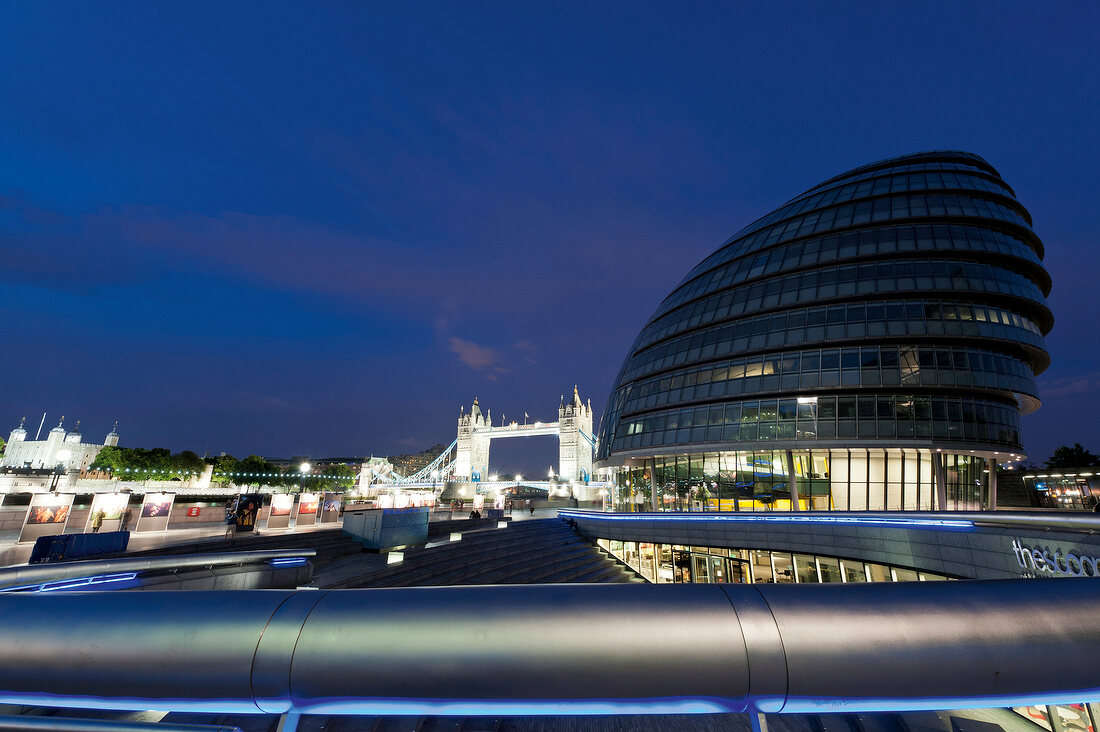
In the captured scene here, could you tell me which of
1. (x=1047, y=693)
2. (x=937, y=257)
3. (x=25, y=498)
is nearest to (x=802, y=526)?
(x=937, y=257)

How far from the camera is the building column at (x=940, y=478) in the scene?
32.3 m

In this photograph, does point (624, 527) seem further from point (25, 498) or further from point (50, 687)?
point (25, 498)

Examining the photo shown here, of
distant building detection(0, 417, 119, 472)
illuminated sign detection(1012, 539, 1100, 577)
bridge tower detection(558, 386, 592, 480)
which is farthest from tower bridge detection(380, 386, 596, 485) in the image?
illuminated sign detection(1012, 539, 1100, 577)

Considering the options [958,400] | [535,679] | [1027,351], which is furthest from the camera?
[1027,351]

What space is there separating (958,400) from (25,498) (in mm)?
82931

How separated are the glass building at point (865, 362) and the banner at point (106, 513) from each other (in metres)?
35.6

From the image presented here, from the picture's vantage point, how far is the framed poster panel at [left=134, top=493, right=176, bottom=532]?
955 inches

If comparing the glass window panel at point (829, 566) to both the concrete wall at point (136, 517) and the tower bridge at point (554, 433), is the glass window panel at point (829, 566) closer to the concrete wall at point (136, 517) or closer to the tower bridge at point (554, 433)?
the concrete wall at point (136, 517)

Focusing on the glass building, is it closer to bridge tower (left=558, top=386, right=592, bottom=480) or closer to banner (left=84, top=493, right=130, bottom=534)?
banner (left=84, top=493, right=130, bottom=534)

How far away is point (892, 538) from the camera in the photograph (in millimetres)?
21812

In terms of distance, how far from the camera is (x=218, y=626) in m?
2.05

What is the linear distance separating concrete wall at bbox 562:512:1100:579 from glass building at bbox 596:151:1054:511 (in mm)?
7068

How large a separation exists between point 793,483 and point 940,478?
983cm

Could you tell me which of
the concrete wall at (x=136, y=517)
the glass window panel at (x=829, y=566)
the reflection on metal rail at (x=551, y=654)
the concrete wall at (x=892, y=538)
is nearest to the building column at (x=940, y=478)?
the glass window panel at (x=829, y=566)
